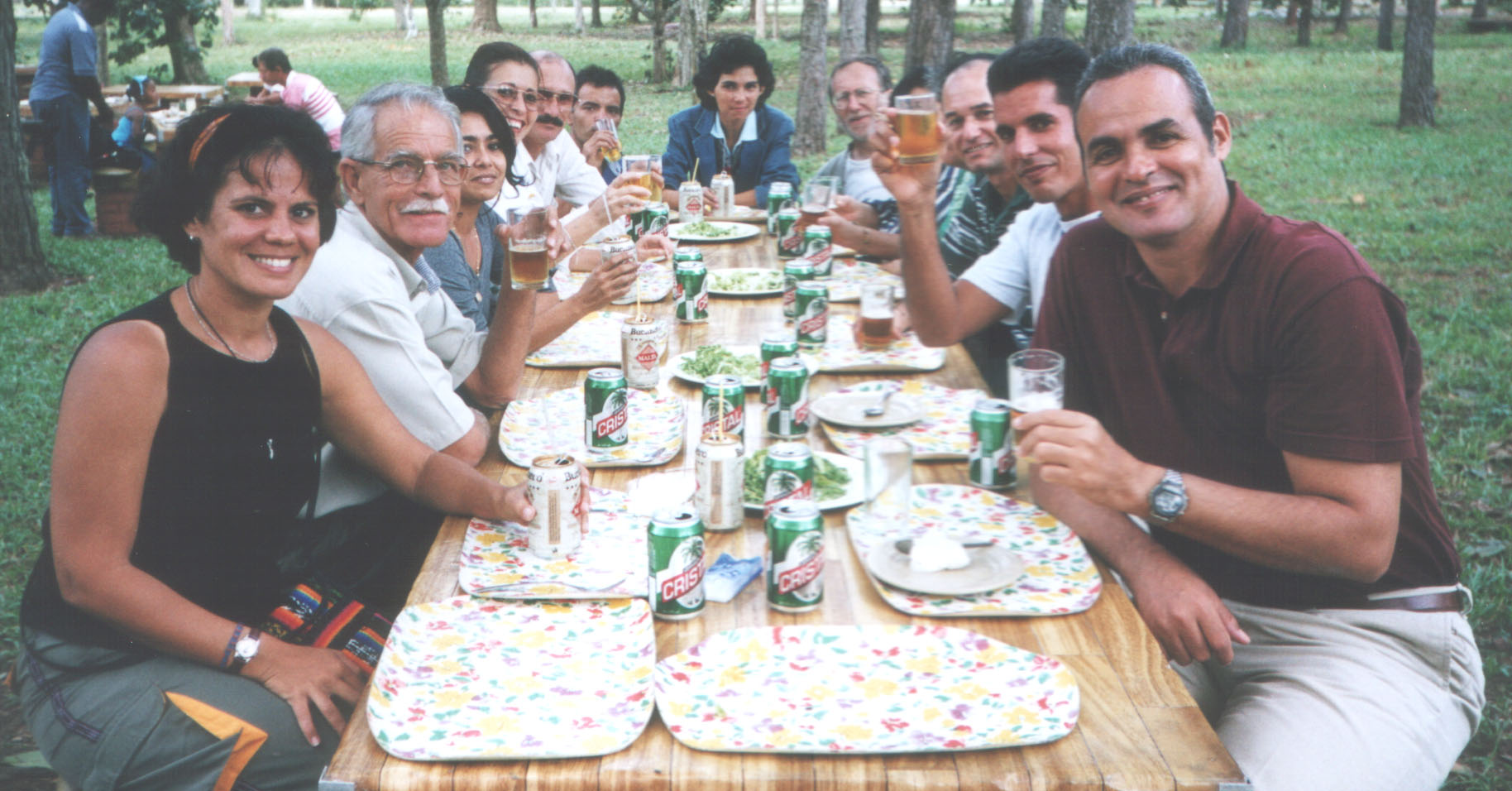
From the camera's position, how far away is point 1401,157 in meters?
12.1

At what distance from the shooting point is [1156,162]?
87.8 inches

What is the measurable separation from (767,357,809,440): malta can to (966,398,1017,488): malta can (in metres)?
0.42

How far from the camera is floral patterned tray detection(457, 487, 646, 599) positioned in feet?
6.18

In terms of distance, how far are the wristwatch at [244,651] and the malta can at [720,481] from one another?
2.66 ft

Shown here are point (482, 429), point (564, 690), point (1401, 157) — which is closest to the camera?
point (564, 690)

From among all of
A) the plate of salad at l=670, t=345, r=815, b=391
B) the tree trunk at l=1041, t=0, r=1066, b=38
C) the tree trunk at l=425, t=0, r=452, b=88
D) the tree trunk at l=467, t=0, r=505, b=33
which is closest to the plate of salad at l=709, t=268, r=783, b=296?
the plate of salad at l=670, t=345, r=815, b=391

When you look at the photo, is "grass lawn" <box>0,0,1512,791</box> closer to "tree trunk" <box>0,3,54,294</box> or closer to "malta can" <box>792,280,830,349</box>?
"tree trunk" <box>0,3,54,294</box>

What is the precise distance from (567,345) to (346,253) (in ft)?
2.84

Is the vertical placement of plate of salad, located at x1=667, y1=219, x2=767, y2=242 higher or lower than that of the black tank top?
higher

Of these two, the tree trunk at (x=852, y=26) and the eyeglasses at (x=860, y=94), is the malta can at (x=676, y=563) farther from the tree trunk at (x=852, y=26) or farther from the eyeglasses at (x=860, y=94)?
the tree trunk at (x=852, y=26)

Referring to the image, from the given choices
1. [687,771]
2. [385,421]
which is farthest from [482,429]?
[687,771]

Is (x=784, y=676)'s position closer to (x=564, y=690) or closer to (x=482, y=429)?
(x=564, y=690)

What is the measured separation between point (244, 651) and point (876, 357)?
69.3 inches

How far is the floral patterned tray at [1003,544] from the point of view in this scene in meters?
1.84
